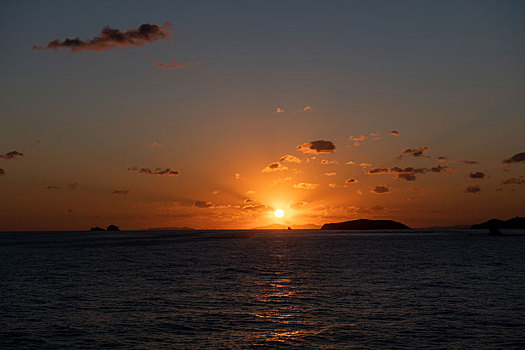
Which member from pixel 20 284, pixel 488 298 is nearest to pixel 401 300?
pixel 488 298

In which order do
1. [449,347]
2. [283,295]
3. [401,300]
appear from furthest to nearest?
[283,295], [401,300], [449,347]

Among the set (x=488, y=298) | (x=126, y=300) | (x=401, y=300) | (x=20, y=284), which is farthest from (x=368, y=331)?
(x=20, y=284)

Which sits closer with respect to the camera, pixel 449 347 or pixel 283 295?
pixel 449 347

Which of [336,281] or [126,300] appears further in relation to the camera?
[336,281]

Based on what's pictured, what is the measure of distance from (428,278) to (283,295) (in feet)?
80.6

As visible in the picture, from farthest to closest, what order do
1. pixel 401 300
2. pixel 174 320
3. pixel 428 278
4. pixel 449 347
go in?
pixel 428 278, pixel 401 300, pixel 174 320, pixel 449 347

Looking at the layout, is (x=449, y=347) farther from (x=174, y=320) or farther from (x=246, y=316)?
(x=174, y=320)

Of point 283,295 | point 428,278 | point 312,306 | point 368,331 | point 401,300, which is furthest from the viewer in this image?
point 428,278

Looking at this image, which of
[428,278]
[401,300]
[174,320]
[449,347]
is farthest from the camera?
[428,278]

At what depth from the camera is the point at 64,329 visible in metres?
Answer: 32.5

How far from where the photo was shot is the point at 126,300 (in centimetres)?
4406

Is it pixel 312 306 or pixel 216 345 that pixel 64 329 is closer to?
pixel 216 345

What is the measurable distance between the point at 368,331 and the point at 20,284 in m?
43.5

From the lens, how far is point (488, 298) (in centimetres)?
4450
